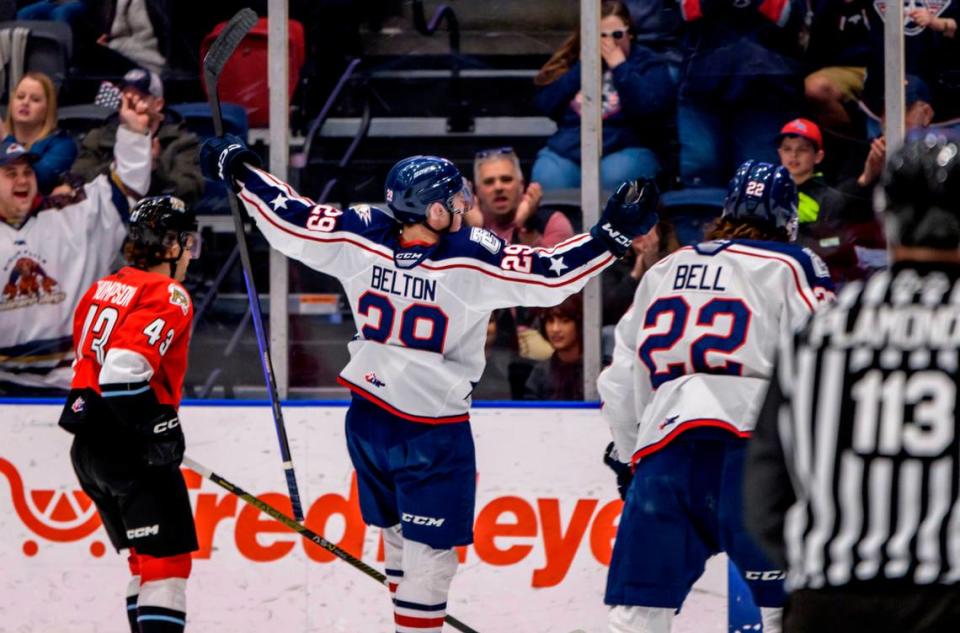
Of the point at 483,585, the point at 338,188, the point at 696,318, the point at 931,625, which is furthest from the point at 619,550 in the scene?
the point at 338,188

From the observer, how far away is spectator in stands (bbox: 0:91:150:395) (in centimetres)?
441

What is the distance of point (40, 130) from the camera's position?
178 inches

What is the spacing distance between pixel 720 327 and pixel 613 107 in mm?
1622

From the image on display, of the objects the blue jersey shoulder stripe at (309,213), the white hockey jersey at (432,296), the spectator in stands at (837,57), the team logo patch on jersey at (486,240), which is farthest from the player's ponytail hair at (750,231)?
the spectator in stands at (837,57)

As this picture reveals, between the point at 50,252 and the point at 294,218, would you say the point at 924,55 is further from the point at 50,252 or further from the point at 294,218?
the point at 50,252

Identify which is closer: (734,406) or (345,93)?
(734,406)

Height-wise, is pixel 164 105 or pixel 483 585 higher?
pixel 164 105

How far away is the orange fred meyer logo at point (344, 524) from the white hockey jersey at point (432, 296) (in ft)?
2.24

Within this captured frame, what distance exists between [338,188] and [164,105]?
597 mm

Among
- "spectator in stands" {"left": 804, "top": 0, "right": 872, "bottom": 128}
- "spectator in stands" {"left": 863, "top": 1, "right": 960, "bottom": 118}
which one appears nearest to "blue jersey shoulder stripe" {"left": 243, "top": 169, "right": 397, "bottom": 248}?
"spectator in stands" {"left": 804, "top": 0, "right": 872, "bottom": 128}

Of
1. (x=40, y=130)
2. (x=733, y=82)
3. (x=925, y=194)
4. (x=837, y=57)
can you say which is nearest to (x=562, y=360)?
(x=733, y=82)

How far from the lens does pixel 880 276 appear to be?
168 centimetres

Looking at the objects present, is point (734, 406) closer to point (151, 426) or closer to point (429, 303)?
point (429, 303)

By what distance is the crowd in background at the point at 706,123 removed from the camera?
13.8 feet
